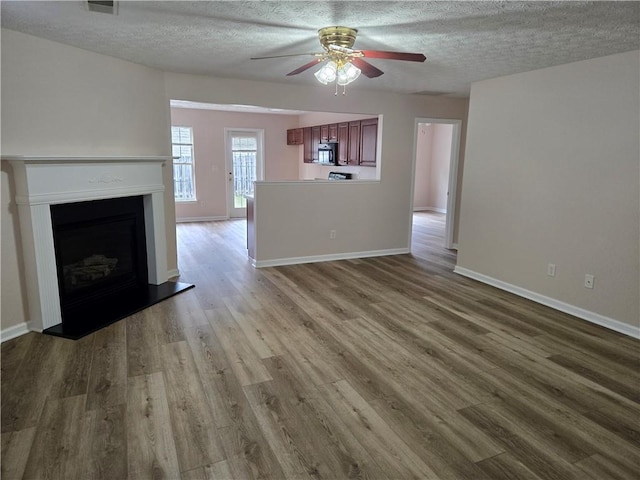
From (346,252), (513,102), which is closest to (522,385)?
(513,102)

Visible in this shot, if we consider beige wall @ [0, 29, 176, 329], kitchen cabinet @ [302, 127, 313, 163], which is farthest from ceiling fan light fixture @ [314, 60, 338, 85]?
kitchen cabinet @ [302, 127, 313, 163]

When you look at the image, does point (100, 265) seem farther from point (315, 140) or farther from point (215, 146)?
point (315, 140)

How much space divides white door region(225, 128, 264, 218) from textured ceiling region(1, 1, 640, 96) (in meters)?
5.16

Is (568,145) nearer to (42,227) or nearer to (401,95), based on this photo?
(401,95)

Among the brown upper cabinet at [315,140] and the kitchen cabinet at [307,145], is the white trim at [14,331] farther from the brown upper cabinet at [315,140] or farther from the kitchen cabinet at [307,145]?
the kitchen cabinet at [307,145]

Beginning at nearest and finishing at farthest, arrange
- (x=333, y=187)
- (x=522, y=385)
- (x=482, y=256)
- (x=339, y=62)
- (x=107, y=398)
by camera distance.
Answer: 1. (x=107, y=398)
2. (x=522, y=385)
3. (x=339, y=62)
4. (x=482, y=256)
5. (x=333, y=187)

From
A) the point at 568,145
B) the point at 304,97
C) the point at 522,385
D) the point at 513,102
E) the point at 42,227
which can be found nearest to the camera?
the point at 522,385

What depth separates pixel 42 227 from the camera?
3.26 m

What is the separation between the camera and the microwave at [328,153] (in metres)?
7.85

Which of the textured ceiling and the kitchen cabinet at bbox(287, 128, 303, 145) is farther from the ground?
the textured ceiling

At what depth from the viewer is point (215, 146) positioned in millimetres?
9000

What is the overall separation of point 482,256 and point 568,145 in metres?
1.60

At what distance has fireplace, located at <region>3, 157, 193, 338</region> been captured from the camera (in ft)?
10.7

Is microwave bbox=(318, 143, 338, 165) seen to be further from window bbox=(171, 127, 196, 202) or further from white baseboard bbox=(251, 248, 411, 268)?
window bbox=(171, 127, 196, 202)
